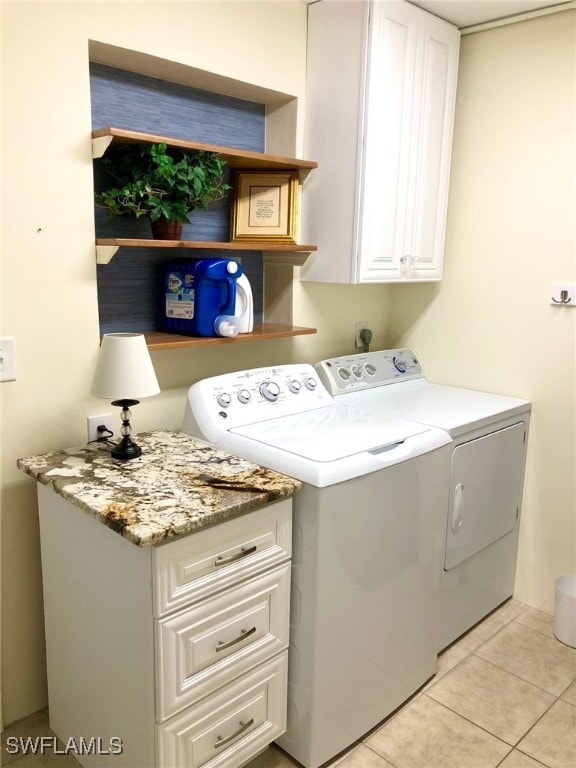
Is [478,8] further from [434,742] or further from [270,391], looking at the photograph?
[434,742]

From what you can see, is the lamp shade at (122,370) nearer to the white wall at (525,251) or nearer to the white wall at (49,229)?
the white wall at (49,229)

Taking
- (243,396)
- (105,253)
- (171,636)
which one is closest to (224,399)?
(243,396)

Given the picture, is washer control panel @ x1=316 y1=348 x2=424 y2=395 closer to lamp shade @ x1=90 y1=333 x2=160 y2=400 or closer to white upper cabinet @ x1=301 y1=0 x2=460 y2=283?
white upper cabinet @ x1=301 y1=0 x2=460 y2=283

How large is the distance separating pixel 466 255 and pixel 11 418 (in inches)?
74.1

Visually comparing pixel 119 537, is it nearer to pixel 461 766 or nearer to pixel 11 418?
pixel 11 418

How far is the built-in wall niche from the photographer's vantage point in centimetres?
195

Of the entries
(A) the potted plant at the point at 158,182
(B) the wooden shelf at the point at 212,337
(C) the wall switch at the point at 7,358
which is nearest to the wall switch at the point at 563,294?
(B) the wooden shelf at the point at 212,337

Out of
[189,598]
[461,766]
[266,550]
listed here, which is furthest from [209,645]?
[461,766]

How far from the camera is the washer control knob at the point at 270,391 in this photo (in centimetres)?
213

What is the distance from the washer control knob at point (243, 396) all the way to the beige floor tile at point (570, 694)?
1.45 meters

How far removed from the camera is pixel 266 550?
1.60 metres

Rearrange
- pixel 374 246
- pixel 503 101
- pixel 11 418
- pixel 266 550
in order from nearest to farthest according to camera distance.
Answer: pixel 266 550, pixel 11 418, pixel 374 246, pixel 503 101

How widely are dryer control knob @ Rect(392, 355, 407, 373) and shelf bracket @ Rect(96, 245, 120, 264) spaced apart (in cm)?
136

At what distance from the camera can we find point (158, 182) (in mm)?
1854
